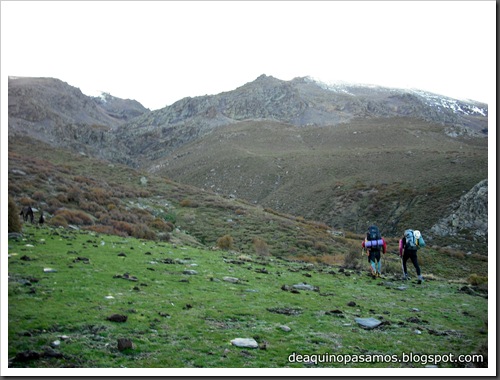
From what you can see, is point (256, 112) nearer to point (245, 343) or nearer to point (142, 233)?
point (142, 233)

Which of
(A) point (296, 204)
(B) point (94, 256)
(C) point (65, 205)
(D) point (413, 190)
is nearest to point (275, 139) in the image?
(A) point (296, 204)

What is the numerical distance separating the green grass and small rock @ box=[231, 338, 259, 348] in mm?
131

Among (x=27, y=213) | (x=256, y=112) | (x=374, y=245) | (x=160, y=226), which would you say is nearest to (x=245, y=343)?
(x=374, y=245)

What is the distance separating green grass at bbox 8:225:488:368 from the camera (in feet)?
19.8

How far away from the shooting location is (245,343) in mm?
6473

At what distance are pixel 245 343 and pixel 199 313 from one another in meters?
1.74

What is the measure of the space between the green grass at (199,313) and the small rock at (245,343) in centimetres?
13

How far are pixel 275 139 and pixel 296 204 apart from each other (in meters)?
53.3

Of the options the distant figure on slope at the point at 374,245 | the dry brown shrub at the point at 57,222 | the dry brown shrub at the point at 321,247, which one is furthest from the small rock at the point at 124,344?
the dry brown shrub at the point at 321,247

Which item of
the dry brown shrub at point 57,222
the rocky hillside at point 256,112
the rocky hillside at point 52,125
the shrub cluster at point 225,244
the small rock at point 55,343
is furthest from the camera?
the rocky hillside at point 256,112

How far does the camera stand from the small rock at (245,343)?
21.1 ft

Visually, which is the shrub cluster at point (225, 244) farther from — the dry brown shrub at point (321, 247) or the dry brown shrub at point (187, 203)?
the dry brown shrub at point (187, 203)

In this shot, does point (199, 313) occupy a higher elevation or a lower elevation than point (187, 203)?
lower

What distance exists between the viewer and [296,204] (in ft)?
209
